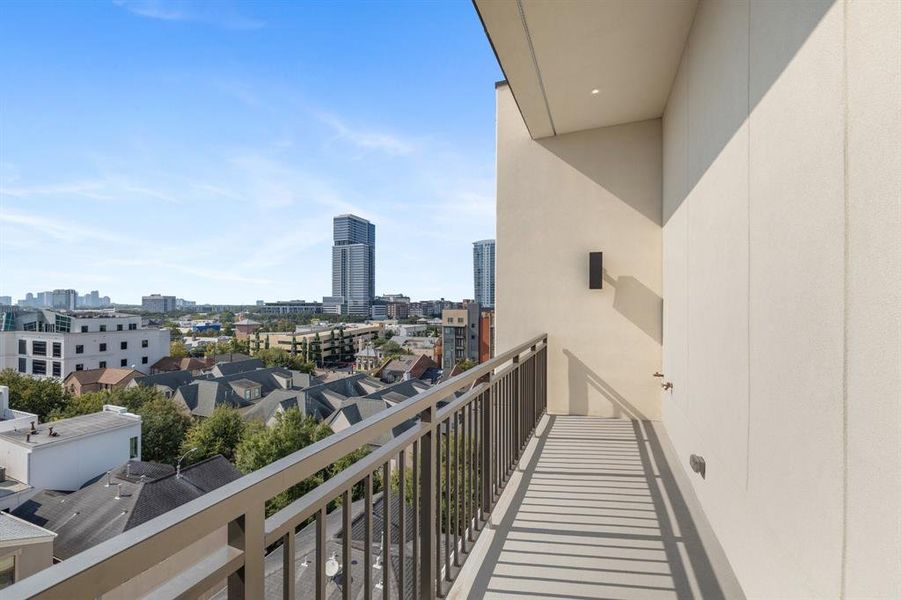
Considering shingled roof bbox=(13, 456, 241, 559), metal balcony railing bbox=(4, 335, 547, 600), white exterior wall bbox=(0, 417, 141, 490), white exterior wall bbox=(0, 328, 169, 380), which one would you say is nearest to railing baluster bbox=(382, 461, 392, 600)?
metal balcony railing bbox=(4, 335, 547, 600)

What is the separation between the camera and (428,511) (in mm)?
1360

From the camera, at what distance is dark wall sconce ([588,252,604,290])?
4.03 meters

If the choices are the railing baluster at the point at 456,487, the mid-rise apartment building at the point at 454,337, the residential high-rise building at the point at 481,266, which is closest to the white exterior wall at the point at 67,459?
the railing baluster at the point at 456,487

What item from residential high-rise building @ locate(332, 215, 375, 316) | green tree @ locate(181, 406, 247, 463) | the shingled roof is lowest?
green tree @ locate(181, 406, 247, 463)

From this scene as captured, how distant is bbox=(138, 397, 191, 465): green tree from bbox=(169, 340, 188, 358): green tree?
64.4ft

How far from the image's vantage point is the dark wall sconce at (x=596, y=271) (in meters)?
4.03

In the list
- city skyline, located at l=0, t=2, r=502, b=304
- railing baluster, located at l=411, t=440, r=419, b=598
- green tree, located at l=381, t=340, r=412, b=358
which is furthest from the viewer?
green tree, located at l=381, t=340, r=412, b=358

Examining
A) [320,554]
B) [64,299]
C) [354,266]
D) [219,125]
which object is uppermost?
[219,125]

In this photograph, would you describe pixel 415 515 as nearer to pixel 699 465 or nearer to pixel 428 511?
pixel 428 511

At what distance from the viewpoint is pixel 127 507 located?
7621 millimetres

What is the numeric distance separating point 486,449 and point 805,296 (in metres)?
1.39

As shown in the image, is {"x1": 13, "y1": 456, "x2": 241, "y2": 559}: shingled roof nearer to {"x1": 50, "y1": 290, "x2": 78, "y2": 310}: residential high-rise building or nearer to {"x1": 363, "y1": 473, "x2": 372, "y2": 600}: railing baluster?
{"x1": 363, "y1": 473, "x2": 372, "y2": 600}: railing baluster

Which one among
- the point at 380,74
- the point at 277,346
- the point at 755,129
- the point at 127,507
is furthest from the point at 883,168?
the point at 277,346

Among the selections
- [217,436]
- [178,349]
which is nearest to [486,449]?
[217,436]
